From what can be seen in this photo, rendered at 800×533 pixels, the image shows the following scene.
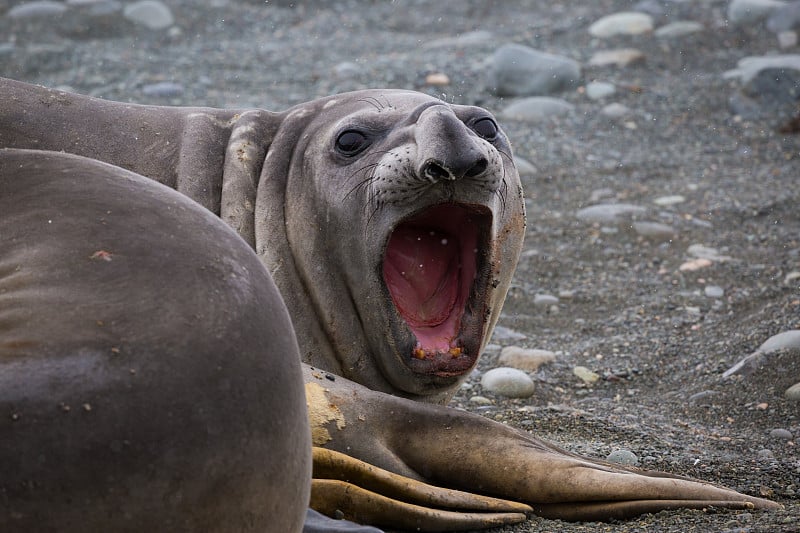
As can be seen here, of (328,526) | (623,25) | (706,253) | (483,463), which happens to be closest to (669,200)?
(706,253)

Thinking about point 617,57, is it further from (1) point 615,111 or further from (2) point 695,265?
(2) point 695,265

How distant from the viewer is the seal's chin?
11.2ft

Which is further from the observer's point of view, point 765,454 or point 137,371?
point 765,454

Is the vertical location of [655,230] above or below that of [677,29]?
above

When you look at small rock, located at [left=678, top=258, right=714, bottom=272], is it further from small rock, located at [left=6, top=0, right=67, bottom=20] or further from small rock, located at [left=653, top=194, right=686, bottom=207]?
small rock, located at [left=6, top=0, right=67, bottom=20]

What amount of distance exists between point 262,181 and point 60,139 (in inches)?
22.9

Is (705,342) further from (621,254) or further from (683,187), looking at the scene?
(683,187)

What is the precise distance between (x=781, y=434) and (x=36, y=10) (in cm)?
770

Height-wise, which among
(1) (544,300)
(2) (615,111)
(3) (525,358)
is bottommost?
(2) (615,111)

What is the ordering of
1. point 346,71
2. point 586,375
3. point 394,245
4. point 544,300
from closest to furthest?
point 394,245 → point 586,375 → point 544,300 → point 346,71

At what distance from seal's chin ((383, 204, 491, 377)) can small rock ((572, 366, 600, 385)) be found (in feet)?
3.71

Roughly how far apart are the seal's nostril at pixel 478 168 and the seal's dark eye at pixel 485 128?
32 cm

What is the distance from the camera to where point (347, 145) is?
350 centimetres

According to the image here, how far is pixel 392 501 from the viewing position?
8.71ft
